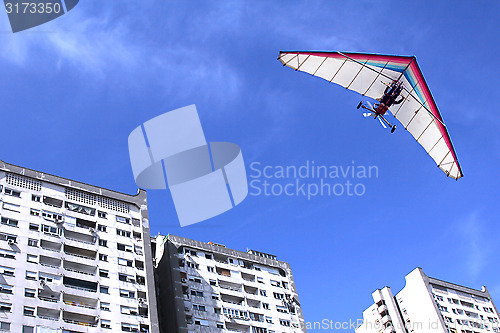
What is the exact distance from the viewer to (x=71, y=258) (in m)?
48.5

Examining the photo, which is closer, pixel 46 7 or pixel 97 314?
pixel 46 7

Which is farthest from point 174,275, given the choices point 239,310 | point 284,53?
point 284,53

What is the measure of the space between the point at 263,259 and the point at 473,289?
1320 inches

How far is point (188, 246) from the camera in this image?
60656 mm

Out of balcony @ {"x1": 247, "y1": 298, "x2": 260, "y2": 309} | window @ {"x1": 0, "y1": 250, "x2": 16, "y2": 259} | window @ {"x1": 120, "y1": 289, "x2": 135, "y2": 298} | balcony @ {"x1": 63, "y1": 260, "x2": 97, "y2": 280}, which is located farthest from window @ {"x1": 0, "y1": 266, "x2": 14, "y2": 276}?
balcony @ {"x1": 247, "y1": 298, "x2": 260, "y2": 309}

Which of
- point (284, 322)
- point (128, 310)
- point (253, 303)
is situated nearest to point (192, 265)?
point (253, 303)

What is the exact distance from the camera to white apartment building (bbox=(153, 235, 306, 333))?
2174 inches

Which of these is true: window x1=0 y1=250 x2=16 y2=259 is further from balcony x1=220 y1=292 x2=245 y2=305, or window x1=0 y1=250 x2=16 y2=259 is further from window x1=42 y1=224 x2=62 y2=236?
balcony x1=220 y1=292 x2=245 y2=305

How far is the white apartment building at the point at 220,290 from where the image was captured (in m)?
55.2

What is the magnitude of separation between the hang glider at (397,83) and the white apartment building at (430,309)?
3999 cm

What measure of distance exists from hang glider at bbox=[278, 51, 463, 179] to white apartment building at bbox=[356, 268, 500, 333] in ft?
131

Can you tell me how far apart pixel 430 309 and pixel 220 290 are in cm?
2968

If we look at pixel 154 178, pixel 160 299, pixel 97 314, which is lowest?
pixel 97 314

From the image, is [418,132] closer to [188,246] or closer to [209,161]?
[209,161]
